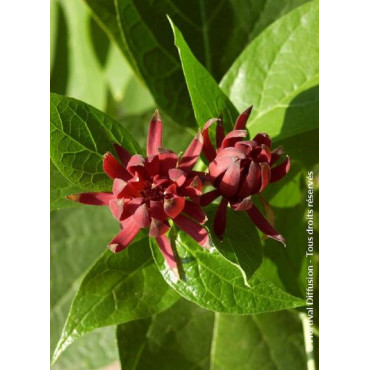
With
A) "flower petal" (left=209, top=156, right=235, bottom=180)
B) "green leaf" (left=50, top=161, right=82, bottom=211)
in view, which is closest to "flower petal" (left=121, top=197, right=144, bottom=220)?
"flower petal" (left=209, top=156, right=235, bottom=180)

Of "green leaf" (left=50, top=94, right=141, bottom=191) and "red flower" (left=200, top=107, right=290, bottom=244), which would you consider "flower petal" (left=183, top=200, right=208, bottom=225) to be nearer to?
"red flower" (left=200, top=107, right=290, bottom=244)

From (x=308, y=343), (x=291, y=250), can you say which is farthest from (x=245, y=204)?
(x=308, y=343)

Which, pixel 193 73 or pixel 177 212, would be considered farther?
pixel 193 73

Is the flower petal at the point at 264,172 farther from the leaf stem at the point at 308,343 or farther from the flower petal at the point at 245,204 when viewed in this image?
the leaf stem at the point at 308,343

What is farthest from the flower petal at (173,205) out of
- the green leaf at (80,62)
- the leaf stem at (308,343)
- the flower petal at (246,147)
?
the green leaf at (80,62)

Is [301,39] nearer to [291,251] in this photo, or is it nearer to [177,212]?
[291,251]

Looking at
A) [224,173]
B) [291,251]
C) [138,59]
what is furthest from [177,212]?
[138,59]
